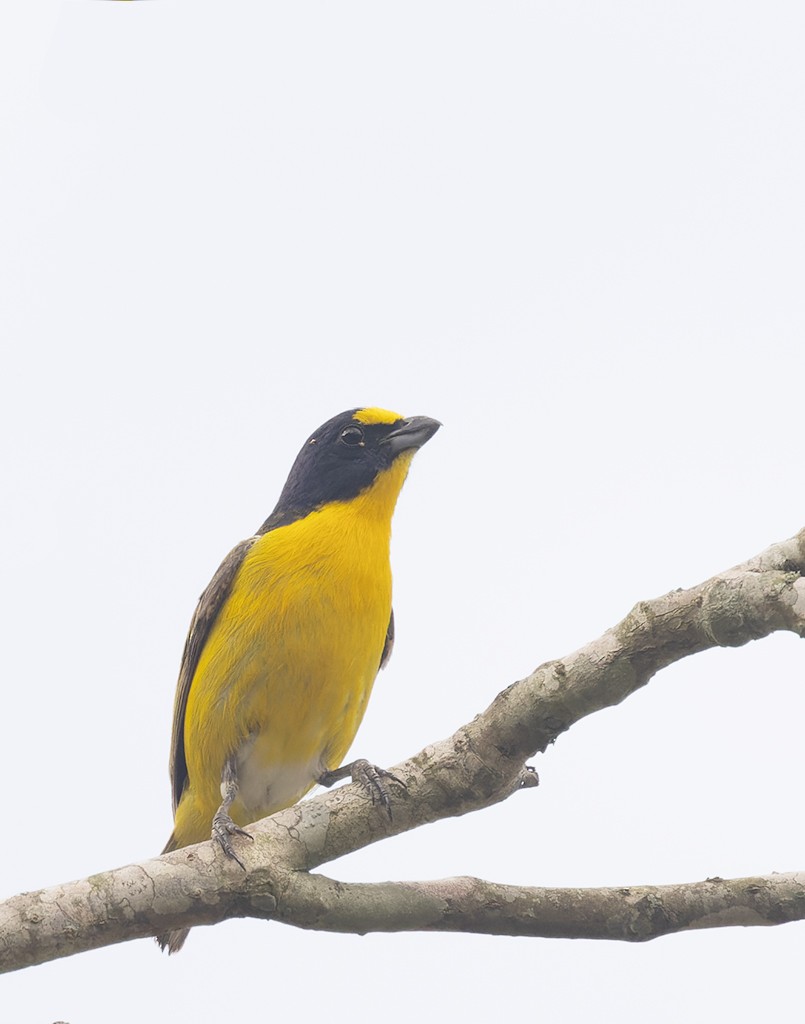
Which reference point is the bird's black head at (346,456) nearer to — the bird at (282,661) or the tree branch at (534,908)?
the bird at (282,661)

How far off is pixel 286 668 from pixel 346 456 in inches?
54.3

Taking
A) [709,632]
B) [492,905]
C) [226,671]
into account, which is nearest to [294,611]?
[226,671]

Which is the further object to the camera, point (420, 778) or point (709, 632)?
point (420, 778)

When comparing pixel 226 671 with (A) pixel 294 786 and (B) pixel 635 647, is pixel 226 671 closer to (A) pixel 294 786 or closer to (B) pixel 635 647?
(A) pixel 294 786

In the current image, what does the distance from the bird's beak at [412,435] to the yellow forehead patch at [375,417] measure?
0.10 meters

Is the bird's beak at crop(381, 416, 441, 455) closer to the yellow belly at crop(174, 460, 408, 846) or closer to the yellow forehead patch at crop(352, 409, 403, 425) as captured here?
the yellow forehead patch at crop(352, 409, 403, 425)

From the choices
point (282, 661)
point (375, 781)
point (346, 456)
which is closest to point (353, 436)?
point (346, 456)

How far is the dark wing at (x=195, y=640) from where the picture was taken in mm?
5934

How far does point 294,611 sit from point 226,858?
176cm

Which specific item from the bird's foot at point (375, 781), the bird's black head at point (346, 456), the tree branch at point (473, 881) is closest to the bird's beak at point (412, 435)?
the bird's black head at point (346, 456)

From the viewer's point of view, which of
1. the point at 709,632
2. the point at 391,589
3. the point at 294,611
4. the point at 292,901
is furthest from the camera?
the point at 391,589

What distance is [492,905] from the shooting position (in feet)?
12.8

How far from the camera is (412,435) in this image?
6.46m

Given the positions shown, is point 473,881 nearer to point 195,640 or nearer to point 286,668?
point 286,668
